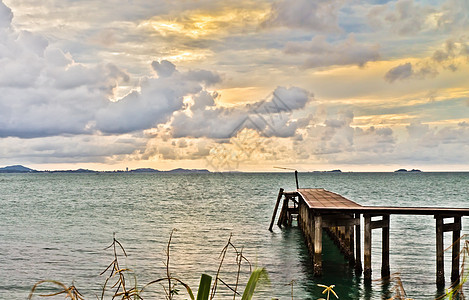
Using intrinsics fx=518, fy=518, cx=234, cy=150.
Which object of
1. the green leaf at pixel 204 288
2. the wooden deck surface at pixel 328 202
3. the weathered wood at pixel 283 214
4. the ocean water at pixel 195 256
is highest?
the green leaf at pixel 204 288

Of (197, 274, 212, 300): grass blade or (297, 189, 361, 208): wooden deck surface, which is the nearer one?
(197, 274, 212, 300): grass blade

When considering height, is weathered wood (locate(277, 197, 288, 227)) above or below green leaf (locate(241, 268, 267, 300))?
below

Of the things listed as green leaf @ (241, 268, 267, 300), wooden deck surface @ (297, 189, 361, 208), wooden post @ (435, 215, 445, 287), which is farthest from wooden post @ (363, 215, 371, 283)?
green leaf @ (241, 268, 267, 300)

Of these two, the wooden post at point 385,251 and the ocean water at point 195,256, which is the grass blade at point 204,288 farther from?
the wooden post at point 385,251

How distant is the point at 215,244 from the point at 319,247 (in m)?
13.0

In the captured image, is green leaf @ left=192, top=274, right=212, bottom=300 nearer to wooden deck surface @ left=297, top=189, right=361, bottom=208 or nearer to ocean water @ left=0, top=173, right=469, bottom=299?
ocean water @ left=0, top=173, right=469, bottom=299

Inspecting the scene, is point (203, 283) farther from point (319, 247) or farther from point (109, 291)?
point (109, 291)

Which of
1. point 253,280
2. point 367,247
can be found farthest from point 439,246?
point 253,280

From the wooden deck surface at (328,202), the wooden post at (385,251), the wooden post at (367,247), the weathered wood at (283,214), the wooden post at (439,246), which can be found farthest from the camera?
the weathered wood at (283,214)

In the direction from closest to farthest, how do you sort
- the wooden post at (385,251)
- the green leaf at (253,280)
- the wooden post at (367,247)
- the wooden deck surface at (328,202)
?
the green leaf at (253,280)
the wooden post at (367,247)
the wooden post at (385,251)
the wooden deck surface at (328,202)

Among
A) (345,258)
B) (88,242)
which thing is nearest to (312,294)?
(345,258)

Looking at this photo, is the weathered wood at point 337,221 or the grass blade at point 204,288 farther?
the weathered wood at point 337,221

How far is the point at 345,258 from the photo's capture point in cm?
2352

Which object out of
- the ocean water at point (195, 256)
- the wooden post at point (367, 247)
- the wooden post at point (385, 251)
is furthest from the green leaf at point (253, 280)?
the wooden post at point (385, 251)
